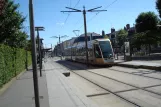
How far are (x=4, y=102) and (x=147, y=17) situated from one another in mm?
57861

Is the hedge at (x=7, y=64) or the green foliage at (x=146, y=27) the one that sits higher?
the green foliage at (x=146, y=27)

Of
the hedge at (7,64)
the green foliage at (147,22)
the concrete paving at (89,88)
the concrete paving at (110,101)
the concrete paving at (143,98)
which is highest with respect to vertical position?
the green foliage at (147,22)

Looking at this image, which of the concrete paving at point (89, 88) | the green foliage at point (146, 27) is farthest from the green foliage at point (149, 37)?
the concrete paving at point (89, 88)

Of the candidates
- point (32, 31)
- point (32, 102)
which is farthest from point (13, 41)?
point (32, 31)

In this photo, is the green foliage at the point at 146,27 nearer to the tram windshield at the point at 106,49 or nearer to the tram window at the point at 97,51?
the tram windshield at the point at 106,49

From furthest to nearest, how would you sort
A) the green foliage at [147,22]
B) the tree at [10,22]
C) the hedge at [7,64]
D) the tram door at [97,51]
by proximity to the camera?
the green foliage at [147,22] < the tram door at [97,51] < the tree at [10,22] < the hedge at [7,64]

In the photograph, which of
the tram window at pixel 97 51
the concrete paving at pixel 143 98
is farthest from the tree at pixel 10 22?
the concrete paving at pixel 143 98

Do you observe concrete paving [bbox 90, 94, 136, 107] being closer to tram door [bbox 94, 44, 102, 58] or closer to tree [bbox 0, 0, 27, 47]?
tree [bbox 0, 0, 27, 47]

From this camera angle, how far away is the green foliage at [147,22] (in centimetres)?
6388

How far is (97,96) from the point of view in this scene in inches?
513

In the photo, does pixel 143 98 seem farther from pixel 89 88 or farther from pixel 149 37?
pixel 149 37

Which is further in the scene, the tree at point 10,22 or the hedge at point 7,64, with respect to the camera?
the tree at point 10,22

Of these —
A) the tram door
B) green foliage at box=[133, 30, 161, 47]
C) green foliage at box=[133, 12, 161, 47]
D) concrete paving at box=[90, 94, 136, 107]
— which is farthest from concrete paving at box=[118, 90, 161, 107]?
green foliage at box=[133, 12, 161, 47]

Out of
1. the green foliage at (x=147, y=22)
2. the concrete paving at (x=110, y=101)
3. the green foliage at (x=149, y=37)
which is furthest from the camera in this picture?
the green foliage at (x=147, y=22)
